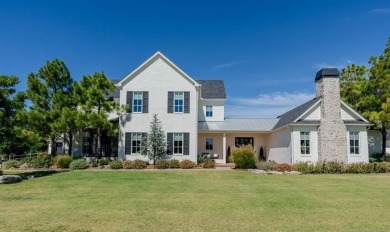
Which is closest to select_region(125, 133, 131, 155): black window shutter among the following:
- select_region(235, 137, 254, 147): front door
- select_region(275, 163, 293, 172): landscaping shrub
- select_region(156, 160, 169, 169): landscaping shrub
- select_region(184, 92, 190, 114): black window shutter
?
select_region(156, 160, 169, 169): landscaping shrub

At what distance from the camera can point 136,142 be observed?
957 inches

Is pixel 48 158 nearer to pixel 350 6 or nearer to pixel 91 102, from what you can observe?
pixel 91 102

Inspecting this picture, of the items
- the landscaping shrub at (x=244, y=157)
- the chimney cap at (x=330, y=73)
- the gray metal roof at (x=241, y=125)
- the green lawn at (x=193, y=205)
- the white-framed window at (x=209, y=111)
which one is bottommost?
the green lawn at (x=193, y=205)

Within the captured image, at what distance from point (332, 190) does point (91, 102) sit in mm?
18745

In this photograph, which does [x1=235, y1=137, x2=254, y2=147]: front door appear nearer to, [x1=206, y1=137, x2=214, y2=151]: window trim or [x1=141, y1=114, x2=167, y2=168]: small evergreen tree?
[x1=206, y1=137, x2=214, y2=151]: window trim

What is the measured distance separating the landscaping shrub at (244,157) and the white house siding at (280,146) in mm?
3415

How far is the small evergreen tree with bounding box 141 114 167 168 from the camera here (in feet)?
76.9

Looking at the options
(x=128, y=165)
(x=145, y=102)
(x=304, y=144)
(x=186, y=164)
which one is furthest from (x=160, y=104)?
(x=304, y=144)

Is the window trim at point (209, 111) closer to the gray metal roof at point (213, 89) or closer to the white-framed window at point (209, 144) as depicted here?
the gray metal roof at point (213, 89)

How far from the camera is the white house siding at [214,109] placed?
29672 millimetres

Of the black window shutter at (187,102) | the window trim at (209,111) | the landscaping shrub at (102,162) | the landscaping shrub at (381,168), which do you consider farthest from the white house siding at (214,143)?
the landscaping shrub at (381,168)

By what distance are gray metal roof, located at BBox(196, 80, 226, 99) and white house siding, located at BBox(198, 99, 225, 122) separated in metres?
0.52

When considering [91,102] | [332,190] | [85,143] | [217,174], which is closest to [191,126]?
[217,174]

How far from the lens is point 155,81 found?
24812 millimetres
